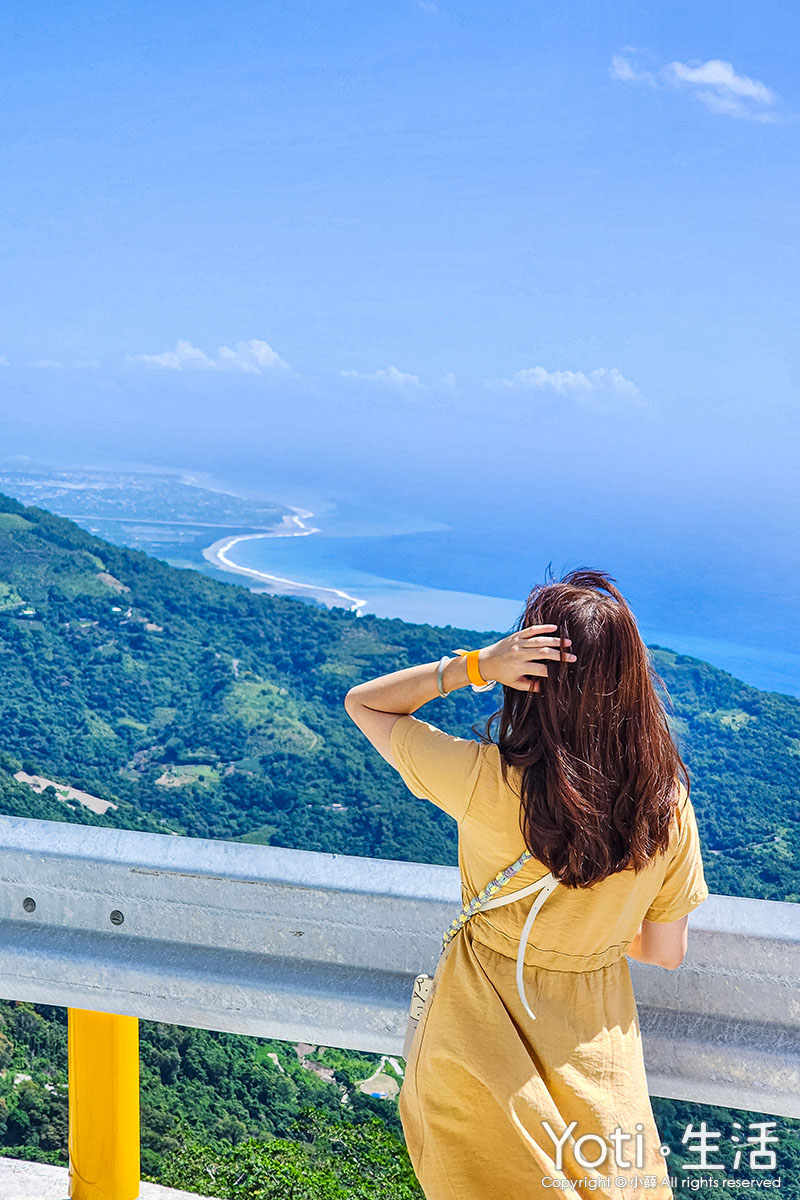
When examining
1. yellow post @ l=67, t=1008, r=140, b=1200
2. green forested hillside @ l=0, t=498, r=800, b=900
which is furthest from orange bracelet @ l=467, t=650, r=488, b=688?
green forested hillside @ l=0, t=498, r=800, b=900

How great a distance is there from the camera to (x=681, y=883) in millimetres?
1301

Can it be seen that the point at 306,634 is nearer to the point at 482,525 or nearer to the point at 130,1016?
the point at 482,525

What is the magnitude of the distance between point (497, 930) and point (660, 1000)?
0.82 ft

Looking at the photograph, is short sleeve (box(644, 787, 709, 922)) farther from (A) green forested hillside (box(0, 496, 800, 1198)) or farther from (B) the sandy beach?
(B) the sandy beach

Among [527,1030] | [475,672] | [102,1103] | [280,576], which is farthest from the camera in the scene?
[280,576]

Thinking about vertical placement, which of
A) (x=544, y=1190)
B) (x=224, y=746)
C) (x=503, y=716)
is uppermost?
(x=503, y=716)

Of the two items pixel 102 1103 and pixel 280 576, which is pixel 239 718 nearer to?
pixel 280 576

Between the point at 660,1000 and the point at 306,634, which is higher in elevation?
the point at 660,1000

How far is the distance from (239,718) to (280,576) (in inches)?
595

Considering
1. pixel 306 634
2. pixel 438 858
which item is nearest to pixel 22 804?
pixel 438 858

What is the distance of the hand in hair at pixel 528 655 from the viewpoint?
1240 millimetres

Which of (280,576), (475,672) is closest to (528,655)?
(475,672)

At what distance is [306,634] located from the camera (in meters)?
34.6

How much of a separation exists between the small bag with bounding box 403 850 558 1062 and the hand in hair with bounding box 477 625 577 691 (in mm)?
214
